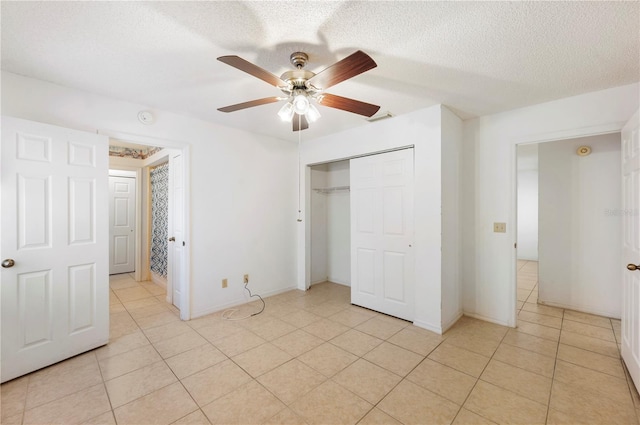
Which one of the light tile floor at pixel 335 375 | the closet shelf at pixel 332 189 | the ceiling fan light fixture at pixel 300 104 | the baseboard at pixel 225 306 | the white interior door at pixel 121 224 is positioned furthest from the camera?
the white interior door at pixel 121 224

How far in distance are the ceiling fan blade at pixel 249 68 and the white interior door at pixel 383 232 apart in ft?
6.11

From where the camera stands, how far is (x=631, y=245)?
6.88 ft

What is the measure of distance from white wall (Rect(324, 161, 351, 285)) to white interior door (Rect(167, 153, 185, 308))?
7.95ft

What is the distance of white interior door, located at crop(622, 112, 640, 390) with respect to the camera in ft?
6.36

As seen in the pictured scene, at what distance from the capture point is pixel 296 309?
3512mm

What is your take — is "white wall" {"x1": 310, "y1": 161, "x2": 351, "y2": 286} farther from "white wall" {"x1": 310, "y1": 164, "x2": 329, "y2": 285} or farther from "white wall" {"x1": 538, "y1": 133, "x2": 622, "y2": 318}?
"white wall" {"x1": 538, "y1": 133, "x2": 622, "y2": 318}

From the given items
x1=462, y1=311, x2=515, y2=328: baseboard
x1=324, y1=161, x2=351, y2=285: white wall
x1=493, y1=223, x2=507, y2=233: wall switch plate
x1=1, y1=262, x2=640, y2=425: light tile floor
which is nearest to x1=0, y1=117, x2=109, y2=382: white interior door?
x1=1, y1=262, x2=640, y2=425: light tile floor

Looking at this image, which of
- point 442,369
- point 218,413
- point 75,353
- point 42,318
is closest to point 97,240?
point 42,318

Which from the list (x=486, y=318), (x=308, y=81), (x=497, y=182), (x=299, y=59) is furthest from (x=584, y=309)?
(x=299, y=59)

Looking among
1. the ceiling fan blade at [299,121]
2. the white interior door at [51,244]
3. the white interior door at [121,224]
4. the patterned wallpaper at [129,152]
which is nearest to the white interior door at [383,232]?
the ceiling fan blade at [299,121]

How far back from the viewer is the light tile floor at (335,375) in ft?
5.69

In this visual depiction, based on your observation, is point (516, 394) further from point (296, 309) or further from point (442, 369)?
point (296, 309)

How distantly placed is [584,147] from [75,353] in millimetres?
5883

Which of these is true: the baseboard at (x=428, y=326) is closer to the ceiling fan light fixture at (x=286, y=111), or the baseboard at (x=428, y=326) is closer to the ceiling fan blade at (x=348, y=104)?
the ceiling fan blade at (x=348, y=104)
